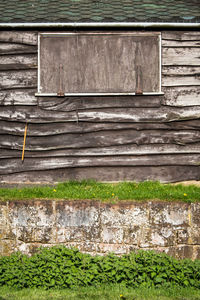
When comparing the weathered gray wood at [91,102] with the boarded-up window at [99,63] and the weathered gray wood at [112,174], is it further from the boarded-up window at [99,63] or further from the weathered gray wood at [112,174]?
the weathered gray wood at [112,174]

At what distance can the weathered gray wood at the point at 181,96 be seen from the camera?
700cm

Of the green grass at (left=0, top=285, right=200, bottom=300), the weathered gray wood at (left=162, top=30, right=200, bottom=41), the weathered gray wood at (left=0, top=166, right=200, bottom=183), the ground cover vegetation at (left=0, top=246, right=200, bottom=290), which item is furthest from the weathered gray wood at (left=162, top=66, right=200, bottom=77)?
the green grass at (left=0, top=285, right=200, bottom=300)

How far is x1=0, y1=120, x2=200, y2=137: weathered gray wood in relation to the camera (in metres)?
6.96

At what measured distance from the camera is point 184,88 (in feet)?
23.0

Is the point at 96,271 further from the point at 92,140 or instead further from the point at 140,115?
the point at 140,115

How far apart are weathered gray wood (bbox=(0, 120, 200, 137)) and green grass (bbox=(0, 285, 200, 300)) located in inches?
118

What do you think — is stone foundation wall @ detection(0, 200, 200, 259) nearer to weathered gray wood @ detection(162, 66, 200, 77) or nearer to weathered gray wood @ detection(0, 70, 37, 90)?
weathered gray wood @ detection(0, 70, 37, 90)

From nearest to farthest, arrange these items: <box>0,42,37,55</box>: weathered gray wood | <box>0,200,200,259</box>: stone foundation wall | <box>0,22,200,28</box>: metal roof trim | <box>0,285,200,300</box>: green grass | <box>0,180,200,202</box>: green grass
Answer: <box>0,285,200,300</box>: green grass < <box>0,200,200,259</box>: stone foundation wall < <box>0,180,200,202</box>: green grass < <box>0,22,200,28</box>: metal roof trim < <box>0,42,37,55</box>: weathered gray wood

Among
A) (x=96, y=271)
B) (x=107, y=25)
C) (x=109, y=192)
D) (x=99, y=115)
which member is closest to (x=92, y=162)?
(x=99, y=115)

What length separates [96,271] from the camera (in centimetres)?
501

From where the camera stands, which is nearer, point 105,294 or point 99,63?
point 105,294

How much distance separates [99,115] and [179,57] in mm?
1874

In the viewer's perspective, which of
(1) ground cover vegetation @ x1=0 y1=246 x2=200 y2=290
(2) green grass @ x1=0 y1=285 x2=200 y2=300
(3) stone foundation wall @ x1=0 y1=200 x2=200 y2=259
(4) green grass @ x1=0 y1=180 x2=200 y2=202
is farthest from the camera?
(4) green grass @ x1=0 y1=180 x2=200 y2=202

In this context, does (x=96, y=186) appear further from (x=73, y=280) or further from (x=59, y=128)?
(x=73, y=280)
